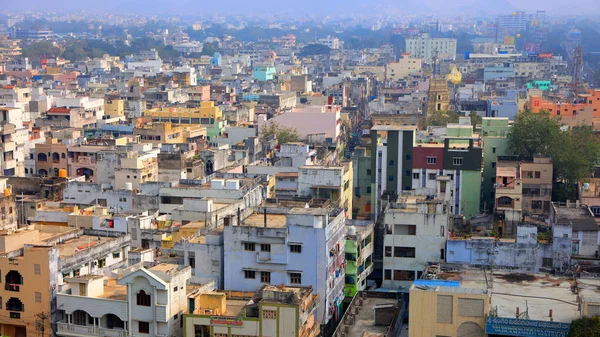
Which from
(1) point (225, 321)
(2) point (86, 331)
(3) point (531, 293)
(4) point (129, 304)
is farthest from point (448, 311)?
(2) point (86, 331)

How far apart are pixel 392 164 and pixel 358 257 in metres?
8.42

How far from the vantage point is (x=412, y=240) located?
2589 centimetres

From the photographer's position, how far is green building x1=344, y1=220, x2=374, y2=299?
24906 mm

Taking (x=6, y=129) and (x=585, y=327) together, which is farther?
(x=6, y=129)

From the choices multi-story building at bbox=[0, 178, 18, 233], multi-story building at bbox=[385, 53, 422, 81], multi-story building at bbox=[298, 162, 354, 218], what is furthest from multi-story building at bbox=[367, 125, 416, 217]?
multi-story building at bbox=[385, 53, 422, 81]

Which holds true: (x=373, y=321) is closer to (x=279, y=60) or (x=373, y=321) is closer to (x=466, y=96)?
(x=466, y=96)

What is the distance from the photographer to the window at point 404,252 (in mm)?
25984

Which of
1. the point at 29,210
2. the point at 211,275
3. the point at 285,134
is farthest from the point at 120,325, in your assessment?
the point at 285,134

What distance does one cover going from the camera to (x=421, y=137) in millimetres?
37531

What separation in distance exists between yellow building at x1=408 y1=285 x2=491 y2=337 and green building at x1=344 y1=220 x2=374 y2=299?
517 cm

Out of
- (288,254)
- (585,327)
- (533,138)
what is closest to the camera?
(585,327)

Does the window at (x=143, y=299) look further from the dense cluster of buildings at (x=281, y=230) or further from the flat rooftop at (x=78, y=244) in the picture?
the flat rooftop at (x=78, y=244)

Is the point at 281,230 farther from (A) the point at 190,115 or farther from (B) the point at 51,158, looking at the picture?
(A) the point at 190,115

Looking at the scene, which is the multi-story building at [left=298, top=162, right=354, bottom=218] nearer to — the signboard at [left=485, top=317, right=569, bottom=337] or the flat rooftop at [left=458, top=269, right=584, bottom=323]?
the flat rooftop at [left=458, top=269, right=584, bottom=323]
